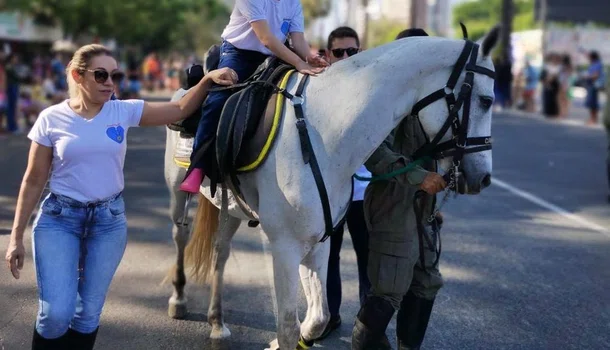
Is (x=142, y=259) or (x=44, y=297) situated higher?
(x=44, y=297)

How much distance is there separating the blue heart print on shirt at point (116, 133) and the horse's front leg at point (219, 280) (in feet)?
4.96

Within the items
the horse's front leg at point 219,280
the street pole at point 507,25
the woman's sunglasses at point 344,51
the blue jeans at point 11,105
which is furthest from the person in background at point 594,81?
the horse's front leg at point 219,280

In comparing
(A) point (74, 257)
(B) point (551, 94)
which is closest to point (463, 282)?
(A) point (74, 257)

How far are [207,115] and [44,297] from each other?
1337 mm

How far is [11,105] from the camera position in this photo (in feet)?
63.1

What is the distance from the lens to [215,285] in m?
5.95

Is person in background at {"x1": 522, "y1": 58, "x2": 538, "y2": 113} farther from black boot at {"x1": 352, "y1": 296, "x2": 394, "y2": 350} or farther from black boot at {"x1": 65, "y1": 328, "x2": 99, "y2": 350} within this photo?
black boot at {"x1": 65, "y1": 328, "x2": 99, "y2": 350}

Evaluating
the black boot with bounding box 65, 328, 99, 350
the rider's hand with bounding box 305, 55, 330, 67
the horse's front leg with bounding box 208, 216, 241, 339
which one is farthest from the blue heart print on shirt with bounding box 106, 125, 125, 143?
the horse's front leg with bounding box 208, 216, 241, 339

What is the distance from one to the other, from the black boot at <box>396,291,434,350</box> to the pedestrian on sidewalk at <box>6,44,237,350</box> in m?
1.74

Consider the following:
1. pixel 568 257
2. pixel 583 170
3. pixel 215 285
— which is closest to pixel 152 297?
pixel 215 285

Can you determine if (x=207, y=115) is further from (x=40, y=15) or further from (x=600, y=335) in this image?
(x=40, y=15)

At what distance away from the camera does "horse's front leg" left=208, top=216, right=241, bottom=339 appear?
5805mm

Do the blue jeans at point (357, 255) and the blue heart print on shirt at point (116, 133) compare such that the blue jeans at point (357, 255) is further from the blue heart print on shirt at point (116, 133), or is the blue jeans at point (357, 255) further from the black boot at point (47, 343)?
the black boot at point (47, 343)

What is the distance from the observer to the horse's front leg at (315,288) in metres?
4.92
